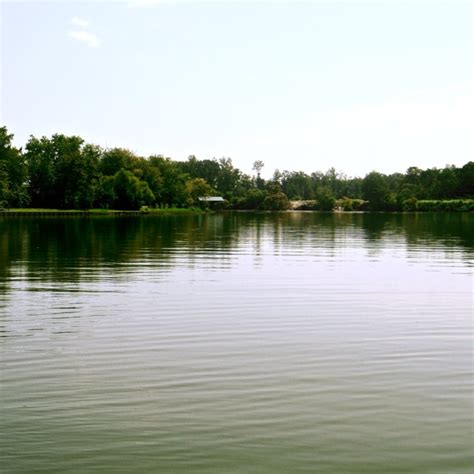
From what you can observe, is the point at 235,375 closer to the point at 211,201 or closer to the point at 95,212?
the point at 95,212

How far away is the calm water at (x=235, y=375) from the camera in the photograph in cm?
772

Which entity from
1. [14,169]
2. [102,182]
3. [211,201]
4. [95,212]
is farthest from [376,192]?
[14,169]

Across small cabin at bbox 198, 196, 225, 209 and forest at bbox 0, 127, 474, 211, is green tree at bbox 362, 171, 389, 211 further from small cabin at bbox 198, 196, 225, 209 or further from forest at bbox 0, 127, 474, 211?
small cabin at bbox 198, 196, 225, 209

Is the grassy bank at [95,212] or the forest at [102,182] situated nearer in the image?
the grassy bank at [95,212]

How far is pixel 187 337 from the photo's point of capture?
14094mm

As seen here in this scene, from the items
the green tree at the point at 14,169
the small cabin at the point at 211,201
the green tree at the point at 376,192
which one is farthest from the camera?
the green tree at the point at 376,192

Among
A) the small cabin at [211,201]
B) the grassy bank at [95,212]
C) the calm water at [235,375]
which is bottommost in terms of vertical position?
the calm water at [235,375]

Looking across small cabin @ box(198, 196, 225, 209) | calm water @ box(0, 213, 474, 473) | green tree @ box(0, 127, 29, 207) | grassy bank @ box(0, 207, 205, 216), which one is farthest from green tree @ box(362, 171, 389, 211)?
calm water @ box(0, 213, 474, 473)

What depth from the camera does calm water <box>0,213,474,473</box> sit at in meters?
7.72

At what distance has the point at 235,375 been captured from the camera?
36.2 feet

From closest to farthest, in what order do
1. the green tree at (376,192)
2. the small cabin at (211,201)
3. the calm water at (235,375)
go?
the calm water at (235,375), the small cabin at (211,201), the green tree at (376,192)

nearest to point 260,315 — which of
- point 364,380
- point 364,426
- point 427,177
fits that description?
point 364,380

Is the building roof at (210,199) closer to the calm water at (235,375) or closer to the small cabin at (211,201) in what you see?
the small cabin at (211,201)

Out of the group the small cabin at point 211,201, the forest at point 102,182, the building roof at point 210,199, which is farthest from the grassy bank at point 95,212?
the building roof at point 210,199
